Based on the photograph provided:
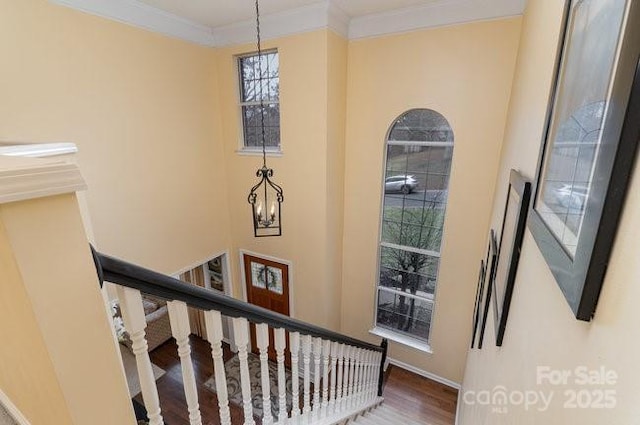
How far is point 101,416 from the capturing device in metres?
0.68

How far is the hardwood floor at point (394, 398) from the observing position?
11.8 ft

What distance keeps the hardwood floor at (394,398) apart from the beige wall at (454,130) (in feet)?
0.73

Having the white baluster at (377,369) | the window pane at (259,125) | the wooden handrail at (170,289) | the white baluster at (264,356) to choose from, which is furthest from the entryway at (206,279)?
the wooden handrail at (170,289)

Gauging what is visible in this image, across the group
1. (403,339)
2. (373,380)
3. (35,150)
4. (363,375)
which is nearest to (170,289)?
(35,150)

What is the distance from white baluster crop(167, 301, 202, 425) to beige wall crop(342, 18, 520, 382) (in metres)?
3.25

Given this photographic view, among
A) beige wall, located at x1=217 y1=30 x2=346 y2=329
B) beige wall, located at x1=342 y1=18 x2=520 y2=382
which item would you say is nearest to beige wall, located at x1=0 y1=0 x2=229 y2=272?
beige wall, located at x1=217 y1=30 x2=346 y2=329

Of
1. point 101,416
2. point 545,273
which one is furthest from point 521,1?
point 101,416

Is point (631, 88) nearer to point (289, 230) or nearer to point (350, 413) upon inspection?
point (350, 413)

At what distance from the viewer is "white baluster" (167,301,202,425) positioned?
902 mm

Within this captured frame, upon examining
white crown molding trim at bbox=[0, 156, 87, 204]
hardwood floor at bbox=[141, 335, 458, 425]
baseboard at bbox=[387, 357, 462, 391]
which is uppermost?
white crown molding trim at bbox=[0, 156, 87, 204]

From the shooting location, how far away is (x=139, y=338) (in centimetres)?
82

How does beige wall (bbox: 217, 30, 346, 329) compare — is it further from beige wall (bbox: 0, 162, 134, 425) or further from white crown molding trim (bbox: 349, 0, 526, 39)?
beige wall (bbox: 0, 162, 134, 425)

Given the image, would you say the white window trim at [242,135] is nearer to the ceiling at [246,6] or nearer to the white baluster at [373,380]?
the ceiling at [246,6]

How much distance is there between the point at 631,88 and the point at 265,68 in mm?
4032
